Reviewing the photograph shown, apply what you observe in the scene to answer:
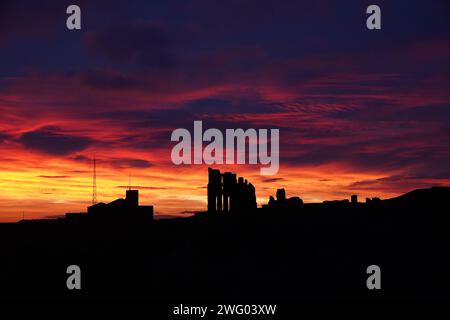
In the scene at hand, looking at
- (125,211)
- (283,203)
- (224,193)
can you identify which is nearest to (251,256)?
(283,203)

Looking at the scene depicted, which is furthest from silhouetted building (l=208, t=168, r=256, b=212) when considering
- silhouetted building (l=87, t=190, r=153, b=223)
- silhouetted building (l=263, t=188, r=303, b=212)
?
silhouetted building (l=87, t=190, r=153, b=223)

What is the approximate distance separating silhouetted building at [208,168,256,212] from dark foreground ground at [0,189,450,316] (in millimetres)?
1254

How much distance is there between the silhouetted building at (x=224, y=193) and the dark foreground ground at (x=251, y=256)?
49.4 inches

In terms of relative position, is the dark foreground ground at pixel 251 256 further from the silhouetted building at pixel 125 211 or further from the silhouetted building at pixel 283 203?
the silhouetted building at pixel 125 211

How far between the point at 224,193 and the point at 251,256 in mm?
3442

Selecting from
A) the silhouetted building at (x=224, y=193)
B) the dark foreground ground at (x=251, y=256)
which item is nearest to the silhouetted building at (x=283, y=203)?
the dark foreground ground at (x=251, y=256)

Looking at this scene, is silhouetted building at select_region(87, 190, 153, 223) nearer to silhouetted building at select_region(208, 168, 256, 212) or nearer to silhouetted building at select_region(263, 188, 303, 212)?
silhouetted building at select_region(208, 168, 256, 212)

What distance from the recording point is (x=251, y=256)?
18891 mm

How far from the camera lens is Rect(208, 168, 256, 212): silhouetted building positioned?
2158 cm

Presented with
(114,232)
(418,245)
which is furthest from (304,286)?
(114,232)

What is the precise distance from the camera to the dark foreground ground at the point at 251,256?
58.5 feet
